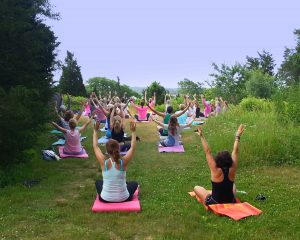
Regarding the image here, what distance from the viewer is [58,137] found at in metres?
15.9

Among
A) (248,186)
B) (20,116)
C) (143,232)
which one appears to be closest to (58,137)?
(20,116)

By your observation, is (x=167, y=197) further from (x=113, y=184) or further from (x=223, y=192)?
(x=223, y=192)

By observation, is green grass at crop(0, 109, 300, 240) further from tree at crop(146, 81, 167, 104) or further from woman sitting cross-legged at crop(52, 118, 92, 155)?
tree at crop(146, 81, 167, 104)

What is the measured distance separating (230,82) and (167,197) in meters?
31.0

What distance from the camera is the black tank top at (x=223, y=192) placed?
22.5 feet

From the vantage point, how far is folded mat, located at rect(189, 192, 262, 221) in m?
6.47

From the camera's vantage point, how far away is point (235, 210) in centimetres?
666

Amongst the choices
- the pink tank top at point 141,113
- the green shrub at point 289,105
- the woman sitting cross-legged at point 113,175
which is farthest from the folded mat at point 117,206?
the pink tank top at point 141,113

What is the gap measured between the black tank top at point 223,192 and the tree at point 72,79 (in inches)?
1454

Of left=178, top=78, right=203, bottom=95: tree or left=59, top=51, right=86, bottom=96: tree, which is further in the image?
left=178, top=78, right=203, bottom=95: tree

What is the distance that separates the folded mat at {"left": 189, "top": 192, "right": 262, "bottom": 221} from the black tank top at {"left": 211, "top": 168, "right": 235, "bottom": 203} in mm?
112

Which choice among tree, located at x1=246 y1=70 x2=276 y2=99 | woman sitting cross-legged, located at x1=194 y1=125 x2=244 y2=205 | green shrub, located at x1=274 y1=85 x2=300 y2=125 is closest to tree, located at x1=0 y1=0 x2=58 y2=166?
woman sitting cross-legged, located at x1=194 y1=125 x2=244 y2=205

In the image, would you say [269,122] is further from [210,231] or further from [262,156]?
[210,231]

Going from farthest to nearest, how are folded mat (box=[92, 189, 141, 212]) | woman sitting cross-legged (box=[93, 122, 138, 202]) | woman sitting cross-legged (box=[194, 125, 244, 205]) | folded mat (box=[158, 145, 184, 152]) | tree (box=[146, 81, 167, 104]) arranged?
tree (box=[146, 81, 167, 104]), folded mat (box=[158, 145, 184, 152]), woman sitting cross-legged (box=[93, 122, 138, 202]), folded mat (box=[92, 189, 141, 212]), woman sitting cross-legged (box=[194, 125, 244, 205])
